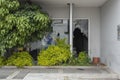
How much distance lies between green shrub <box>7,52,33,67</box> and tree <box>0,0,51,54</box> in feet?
2.52

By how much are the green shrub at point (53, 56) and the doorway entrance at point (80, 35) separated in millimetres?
1652

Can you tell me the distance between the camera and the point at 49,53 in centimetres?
1076

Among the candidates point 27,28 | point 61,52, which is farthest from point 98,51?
point 27,28

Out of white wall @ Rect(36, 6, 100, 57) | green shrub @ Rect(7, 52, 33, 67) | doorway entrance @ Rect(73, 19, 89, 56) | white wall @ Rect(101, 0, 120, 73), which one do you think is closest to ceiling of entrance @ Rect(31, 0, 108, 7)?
white wall @ Rect(101, 0, 120, 73)

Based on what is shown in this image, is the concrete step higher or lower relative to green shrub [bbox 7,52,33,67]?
lower

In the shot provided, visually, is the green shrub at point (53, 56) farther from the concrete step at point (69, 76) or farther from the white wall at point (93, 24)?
the white wall at point (93, 24)

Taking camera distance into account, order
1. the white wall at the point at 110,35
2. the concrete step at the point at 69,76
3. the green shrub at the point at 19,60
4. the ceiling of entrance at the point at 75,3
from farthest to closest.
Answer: the ceiling of entrance at the point at 75,3 < the green shrub at the point at 19,60 < the white wall at the point at 110,35 < the concrete step at the point at 69,76

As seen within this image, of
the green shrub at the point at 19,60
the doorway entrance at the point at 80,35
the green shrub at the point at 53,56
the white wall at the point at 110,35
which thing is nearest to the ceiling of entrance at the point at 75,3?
the white wall at the point at 110,35

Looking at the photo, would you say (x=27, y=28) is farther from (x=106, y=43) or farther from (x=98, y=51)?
(x=98, y=51)

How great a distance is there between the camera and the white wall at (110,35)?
8923 millimetres

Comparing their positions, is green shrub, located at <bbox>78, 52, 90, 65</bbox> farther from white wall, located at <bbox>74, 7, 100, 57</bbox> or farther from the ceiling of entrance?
the ceiling of entrance

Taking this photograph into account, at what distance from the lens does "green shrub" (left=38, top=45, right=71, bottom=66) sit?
34.9 ft

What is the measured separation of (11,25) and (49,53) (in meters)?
2.17

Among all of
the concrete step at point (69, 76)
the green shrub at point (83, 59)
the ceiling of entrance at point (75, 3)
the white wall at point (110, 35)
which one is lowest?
the concrete step at point (69, 76)
